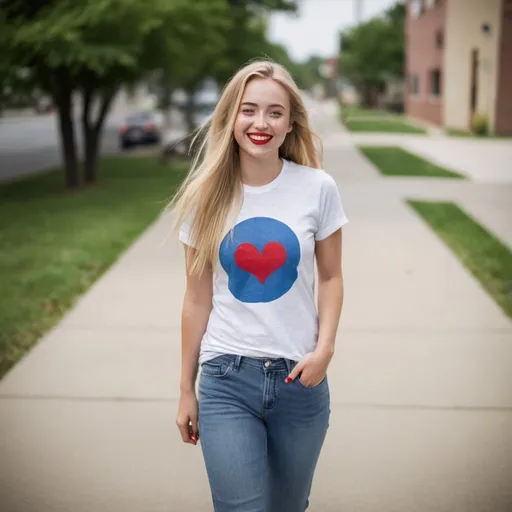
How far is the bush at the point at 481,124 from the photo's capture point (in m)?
25.6

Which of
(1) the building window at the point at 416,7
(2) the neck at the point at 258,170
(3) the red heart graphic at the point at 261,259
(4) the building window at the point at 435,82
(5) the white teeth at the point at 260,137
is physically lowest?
(4) the building window at the point at 435,82

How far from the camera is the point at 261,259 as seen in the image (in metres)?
2.13

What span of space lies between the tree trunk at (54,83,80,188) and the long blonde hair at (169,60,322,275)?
11.8m

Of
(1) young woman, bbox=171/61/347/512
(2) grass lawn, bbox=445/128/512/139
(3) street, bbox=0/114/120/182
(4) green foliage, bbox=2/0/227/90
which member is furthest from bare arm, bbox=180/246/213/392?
(2) grass lawn, bbox=445/128/512/139

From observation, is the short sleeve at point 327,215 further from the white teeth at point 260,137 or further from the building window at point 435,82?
the building window at point 435,82

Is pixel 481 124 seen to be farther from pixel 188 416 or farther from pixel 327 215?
pixel 188 416

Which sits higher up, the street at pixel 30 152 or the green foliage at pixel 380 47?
the green foliage at pixel 380 47

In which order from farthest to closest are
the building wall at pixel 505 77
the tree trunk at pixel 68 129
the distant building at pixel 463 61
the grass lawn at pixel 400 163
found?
1. the distant building at pixel 463 61
2. the building wall at pixel 505 77
3. the grass lawn at pixel 400 163
4. the tree trunk at pixel 68 129

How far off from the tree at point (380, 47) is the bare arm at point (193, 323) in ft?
169

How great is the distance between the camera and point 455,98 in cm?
3025

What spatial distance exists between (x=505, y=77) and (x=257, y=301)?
1006 inches

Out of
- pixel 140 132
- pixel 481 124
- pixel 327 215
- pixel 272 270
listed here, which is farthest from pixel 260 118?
pixel 481 124

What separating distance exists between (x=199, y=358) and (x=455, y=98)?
29.9 m

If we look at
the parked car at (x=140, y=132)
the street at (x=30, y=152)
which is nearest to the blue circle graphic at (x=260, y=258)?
the street at (x=30, y=152)
